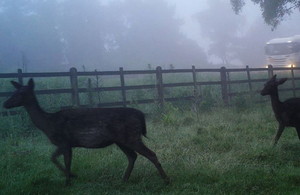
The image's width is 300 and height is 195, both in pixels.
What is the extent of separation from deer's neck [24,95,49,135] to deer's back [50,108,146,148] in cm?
16

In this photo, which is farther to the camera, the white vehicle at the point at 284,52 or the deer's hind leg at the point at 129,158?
the white vehicle at the point at 284,52

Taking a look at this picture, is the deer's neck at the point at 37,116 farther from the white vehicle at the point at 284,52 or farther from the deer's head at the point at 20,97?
the white vehicle at the point at 284,52

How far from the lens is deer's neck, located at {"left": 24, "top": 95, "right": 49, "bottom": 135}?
4.67 m

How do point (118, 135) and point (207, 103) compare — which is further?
point (207, 103)

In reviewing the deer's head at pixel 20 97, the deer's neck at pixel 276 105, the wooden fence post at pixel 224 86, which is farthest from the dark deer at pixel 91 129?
the wooden fence post at pixel 224 86

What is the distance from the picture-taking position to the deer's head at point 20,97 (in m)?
4.75

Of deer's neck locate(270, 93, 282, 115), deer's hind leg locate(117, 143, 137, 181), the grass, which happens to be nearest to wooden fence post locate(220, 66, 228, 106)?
the grass

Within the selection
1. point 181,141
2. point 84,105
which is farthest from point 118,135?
point 84,105

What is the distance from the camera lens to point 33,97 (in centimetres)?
489

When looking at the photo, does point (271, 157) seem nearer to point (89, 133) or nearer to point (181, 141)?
point (181, 141)

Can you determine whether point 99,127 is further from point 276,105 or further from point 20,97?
point 276,105

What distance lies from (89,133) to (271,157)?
3.12 metres

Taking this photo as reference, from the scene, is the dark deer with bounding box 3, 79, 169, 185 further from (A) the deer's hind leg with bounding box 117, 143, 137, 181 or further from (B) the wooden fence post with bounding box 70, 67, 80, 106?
(B) the wooden fence post with bounding box 70, 67, 80, 106

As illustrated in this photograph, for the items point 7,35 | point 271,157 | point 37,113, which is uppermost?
point 7,35
